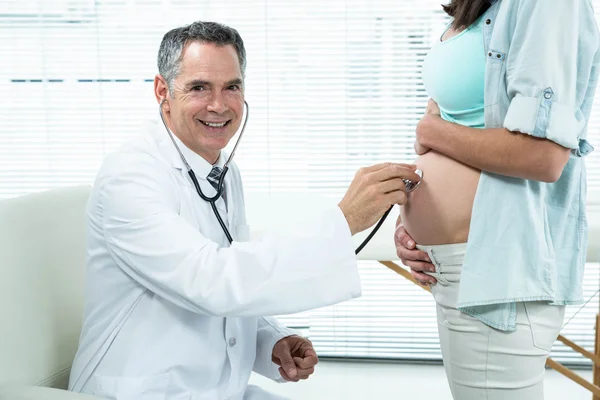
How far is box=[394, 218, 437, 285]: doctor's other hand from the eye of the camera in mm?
1224

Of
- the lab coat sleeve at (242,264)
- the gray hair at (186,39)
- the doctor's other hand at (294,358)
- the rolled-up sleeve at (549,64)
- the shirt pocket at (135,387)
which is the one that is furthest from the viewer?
the doctor's other hand at (294,358)

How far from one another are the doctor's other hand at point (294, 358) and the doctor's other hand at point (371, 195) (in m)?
0.45

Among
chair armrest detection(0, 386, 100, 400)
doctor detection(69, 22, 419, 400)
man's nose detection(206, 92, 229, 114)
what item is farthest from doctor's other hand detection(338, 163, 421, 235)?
chair armrest detection(0, 386, 100, 400)

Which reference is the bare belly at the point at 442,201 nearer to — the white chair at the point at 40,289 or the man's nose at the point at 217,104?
the man's nose at the point at 217,104

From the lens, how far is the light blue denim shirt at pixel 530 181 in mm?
979

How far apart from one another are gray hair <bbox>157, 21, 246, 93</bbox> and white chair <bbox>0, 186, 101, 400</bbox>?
1.14 ft

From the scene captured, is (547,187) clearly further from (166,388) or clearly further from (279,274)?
(166,388)

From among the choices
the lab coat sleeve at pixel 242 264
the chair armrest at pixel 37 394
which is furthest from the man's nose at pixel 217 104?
the chair armrest at pixel 37 394

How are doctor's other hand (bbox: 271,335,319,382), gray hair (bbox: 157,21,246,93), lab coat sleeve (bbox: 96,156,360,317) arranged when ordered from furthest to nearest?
doctor's other hand (bbox: 271,335,319,382), gray hair (bbox: 157,21,246,93), lab coat sleeve (bbox: 96,156,360,317)

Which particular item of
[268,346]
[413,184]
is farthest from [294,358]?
[413,184]

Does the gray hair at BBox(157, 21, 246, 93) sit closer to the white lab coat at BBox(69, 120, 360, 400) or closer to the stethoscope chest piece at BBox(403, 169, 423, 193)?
the white lab coat at BBox(69, 120, 360, 400)

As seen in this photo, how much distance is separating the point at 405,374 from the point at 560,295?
204 cm

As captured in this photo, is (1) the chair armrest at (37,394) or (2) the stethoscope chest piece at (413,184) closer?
(1) the chair armrest at (37,394)

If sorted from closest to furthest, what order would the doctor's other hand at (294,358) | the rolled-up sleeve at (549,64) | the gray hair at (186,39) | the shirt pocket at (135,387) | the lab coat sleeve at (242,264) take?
the rolled-up sleeve at (549,64) → the lab coat sleeve at (242,264) → the shirt pocket at (135,387) → the gray hair at (186,39) → the doctor's other hand at (294,358)
